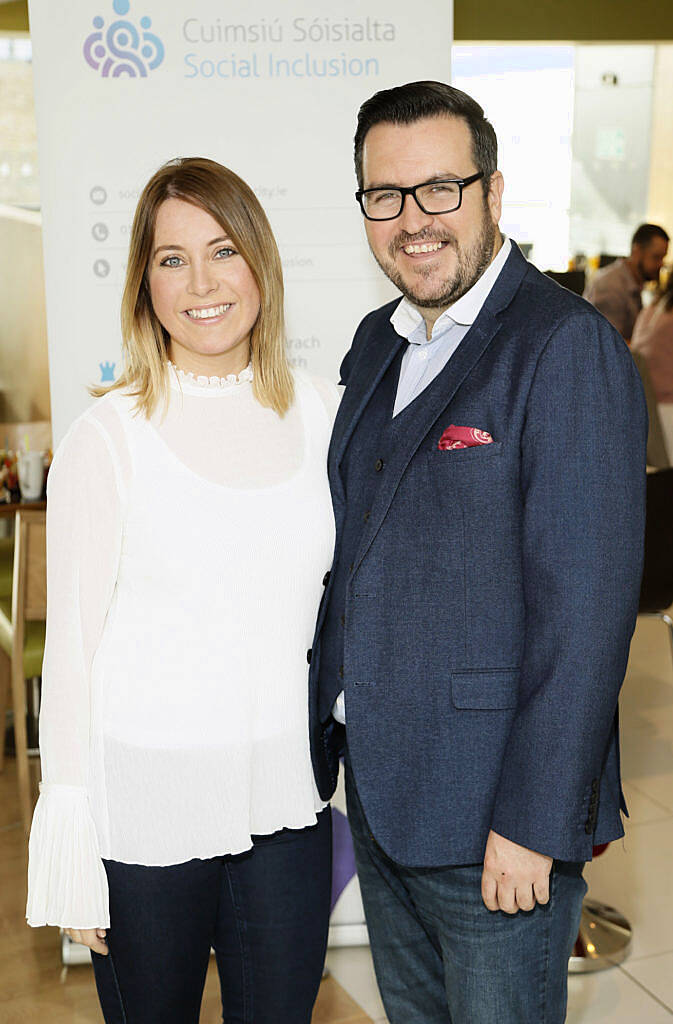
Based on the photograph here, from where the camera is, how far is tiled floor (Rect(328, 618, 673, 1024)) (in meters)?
2.59

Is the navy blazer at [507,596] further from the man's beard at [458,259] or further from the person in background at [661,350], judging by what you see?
the person in background at [661,350]

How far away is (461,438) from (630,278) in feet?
19.1

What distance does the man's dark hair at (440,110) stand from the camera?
1.57 meters

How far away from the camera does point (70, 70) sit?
2326 millimetres

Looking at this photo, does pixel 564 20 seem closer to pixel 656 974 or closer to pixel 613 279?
pixel 613 279

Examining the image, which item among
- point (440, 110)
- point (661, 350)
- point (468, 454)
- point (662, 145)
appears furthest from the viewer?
point (662, 145)

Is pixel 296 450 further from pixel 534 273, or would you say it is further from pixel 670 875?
pixel 670 875

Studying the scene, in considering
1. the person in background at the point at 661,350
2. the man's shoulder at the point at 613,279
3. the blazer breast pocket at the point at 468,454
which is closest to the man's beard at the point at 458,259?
the blazer breast pocket at the point at 468,454

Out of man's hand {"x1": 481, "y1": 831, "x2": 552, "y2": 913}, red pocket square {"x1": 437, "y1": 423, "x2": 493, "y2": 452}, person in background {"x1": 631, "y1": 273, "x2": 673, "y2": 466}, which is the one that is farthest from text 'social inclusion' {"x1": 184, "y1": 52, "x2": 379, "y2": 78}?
person in background {"x1": 631, "y1": 273, "x2": 673, "y2": 466}

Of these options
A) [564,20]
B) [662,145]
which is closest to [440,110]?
[564,20]

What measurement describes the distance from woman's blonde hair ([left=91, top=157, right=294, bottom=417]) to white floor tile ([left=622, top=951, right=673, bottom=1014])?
1905 mm

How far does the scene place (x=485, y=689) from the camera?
1.48 meters

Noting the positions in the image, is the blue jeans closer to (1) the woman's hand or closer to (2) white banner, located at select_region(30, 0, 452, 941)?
(1) the woman's hand

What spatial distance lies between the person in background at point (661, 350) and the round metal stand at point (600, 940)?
4.05 meters
